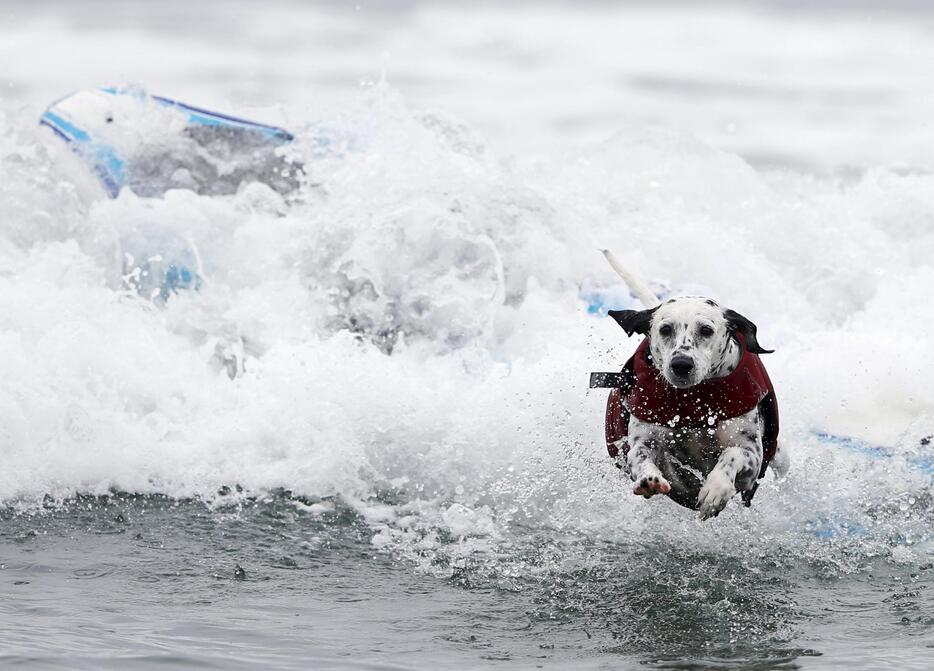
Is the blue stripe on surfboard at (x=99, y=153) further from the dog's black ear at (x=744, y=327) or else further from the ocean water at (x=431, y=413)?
the dog's black ear at (x=744, y=327)

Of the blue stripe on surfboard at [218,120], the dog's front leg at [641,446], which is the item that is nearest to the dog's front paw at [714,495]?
the dog's front leg at [641,446]

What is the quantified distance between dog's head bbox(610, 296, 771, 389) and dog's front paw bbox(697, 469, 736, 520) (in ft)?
1.20

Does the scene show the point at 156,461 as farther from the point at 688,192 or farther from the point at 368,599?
the point at 688,192

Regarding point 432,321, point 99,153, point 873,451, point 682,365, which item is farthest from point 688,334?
point 99,153

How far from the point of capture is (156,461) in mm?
6906

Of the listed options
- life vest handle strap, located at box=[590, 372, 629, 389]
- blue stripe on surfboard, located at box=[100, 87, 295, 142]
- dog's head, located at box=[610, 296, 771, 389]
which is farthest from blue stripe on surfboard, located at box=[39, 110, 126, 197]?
dog's head, located at box=[610, 296, 771, 389]

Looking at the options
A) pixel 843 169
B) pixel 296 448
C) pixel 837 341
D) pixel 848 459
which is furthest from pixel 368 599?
pixel 843 169

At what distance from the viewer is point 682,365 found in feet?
17.2

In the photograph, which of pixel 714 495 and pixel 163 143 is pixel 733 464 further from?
pixel 163 143

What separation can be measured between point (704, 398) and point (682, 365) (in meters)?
0.38

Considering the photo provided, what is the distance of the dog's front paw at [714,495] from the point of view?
5.29 m

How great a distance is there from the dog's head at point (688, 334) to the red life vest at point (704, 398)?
0.29ft

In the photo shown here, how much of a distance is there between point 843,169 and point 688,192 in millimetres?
4763

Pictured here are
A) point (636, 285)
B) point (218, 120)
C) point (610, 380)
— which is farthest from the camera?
point (218, 120)
